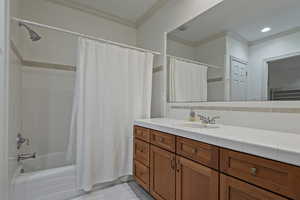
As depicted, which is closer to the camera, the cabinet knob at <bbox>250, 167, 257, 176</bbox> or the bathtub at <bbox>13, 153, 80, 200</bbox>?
the cabinet knob at <bbox>250, 167, 257, 176</bbox>

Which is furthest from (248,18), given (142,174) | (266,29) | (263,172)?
(142,174)

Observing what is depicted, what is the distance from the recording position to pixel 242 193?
2.55 ft

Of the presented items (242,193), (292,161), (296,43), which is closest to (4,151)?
(242,193)

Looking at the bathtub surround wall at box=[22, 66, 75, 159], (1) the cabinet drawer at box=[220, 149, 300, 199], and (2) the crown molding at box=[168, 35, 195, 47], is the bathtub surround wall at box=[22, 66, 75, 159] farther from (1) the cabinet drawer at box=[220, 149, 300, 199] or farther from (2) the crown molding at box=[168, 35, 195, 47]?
(1) the cabinet drawer at box=[220, 149, 300, 199]

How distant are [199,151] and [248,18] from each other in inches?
46.6

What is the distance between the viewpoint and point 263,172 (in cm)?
71

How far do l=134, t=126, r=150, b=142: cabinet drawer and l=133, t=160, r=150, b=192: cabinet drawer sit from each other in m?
0.29

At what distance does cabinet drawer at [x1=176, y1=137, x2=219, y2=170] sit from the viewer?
91cm

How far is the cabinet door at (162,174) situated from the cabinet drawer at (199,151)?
13 centimetres

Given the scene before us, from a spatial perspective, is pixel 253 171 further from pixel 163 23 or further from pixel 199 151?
pixel 163 23

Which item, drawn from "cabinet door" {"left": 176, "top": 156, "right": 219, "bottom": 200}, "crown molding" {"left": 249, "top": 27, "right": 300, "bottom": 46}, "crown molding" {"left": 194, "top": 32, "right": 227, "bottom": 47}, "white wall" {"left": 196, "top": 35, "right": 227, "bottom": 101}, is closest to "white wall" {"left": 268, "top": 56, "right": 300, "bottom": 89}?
"crown molding" {"left": 249, "top": 27, "right": 300, "bottom": 46}

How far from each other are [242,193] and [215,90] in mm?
1002

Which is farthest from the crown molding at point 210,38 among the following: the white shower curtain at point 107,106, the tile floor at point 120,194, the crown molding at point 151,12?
the tile floor at point 120,194

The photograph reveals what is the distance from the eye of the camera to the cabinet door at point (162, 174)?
123 centimetres
